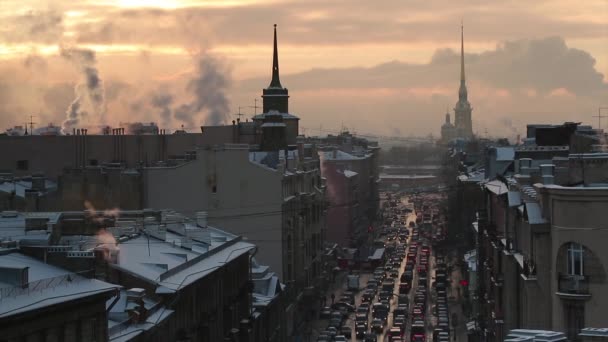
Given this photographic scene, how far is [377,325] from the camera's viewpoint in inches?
3231

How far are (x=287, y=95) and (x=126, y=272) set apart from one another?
73441mm

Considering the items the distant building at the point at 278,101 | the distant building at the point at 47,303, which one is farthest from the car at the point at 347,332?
the distant building at the point at 47,303

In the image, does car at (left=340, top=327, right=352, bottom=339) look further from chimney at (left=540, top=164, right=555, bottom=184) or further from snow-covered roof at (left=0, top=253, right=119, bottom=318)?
snow-covered roof at (left=0, top=253, right=119, bottom=318)

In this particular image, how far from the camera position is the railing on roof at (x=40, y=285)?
30905 millimetres

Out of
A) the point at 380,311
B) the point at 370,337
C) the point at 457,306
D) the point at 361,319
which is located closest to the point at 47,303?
the point at 370,337

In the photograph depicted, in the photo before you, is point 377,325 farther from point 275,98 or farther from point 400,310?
point 275,98

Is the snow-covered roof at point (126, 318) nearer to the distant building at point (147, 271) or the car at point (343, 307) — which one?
the distant building at point (147, 271)

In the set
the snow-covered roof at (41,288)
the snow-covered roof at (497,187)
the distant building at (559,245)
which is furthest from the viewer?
the snow-covered roof at (497,187)

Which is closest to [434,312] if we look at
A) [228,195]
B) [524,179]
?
[228,195]

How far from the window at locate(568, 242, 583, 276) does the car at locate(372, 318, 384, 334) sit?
142ft

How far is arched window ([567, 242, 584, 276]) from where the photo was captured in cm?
3812

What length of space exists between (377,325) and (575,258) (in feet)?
146

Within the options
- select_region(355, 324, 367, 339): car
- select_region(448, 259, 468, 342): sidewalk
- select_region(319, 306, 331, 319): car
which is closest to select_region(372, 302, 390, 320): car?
select_region(319, 306, 331, 319): car

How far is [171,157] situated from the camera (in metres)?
86.8
